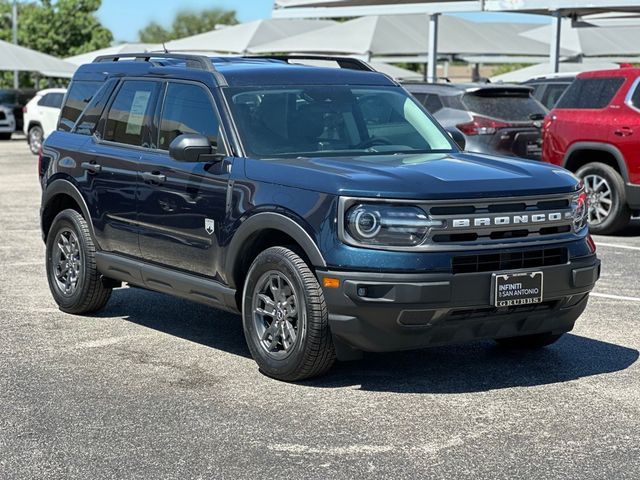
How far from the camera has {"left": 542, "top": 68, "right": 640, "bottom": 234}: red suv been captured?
13344mm

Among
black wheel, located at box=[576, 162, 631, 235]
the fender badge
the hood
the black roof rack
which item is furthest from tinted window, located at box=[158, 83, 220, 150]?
black wheel, located at box=[576, 162, 631, 235]

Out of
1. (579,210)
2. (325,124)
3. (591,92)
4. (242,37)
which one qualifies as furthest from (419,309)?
(242,37)

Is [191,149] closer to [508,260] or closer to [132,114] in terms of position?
[132,114]

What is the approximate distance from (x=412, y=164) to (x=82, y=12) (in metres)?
65.1

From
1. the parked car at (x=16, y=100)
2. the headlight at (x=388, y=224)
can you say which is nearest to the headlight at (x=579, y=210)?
the headlight at (x=388, y=224)

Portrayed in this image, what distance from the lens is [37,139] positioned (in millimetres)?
30422

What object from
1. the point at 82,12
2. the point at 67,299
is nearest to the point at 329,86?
the point at 67,299

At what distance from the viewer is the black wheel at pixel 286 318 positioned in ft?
21.2

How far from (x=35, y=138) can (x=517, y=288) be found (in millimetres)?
25395

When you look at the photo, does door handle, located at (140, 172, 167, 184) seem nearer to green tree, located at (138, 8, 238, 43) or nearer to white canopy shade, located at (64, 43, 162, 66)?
white canopy shade, located at (64, 43, 162, 66)

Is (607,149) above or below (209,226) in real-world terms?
below

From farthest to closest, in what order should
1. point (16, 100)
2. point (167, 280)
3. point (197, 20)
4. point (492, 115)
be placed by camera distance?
point (197, 20) < point (16, 100) < point (492, 115) < point (167, 280)

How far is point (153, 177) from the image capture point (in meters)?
7.66

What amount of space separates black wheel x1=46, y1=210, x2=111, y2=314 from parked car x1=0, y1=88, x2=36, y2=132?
28.5m
